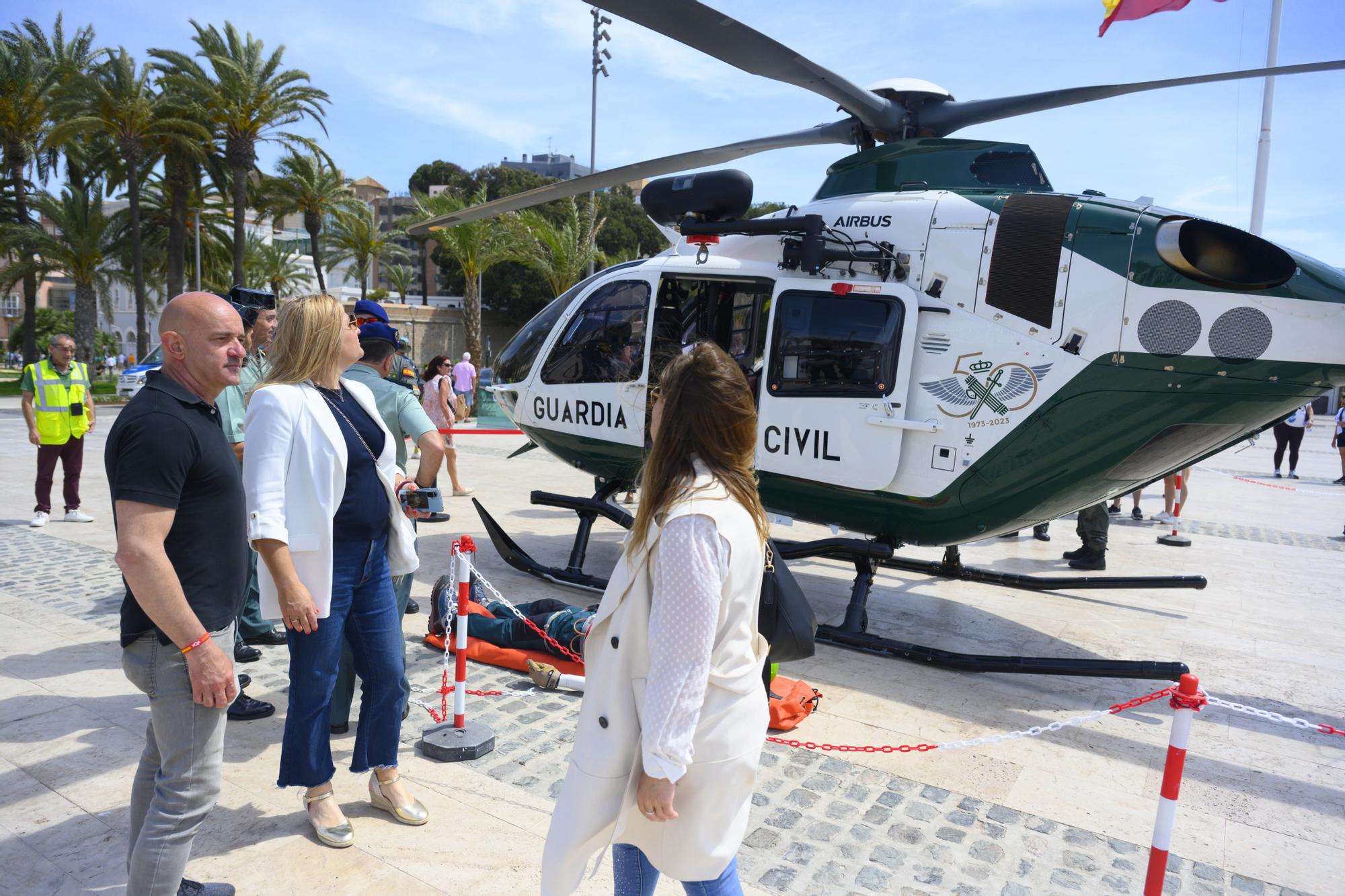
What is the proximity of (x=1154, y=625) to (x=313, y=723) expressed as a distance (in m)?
6.12

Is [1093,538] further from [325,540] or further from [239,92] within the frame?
[239,92]

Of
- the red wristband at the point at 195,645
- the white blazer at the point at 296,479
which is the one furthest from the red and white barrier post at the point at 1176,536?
the red wristband at the point at 195,645

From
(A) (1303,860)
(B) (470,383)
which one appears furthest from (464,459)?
(A) (1303,860)

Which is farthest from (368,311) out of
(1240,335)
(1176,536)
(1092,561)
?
(1176,536)

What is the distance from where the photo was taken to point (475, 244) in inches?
1207

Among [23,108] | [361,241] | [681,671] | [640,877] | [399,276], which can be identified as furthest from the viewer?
[399,276]

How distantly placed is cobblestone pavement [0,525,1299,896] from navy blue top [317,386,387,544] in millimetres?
1351

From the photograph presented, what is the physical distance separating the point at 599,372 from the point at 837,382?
212 centimetres

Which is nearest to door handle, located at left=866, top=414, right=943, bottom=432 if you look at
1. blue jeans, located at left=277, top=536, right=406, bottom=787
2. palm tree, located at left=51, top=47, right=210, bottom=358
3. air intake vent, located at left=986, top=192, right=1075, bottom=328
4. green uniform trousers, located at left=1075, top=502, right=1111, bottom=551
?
air intake vent, located at left=986, top=192, right=1075, bottom=328

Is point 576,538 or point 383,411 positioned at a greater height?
point 383,411

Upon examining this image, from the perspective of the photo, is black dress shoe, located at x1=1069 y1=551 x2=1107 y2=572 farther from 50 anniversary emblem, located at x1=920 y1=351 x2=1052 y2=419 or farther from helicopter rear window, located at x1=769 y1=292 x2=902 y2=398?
helicopter rear window, located at x1=769 y1=292 x2=902 y2=398

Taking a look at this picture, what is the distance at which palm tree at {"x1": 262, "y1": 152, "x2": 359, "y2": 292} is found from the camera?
32.3 meters

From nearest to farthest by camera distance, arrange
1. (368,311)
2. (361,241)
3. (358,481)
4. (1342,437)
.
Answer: (358,481) < (368,311) < (1342,437) < (361,241)

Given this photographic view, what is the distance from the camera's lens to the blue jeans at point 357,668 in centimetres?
302
